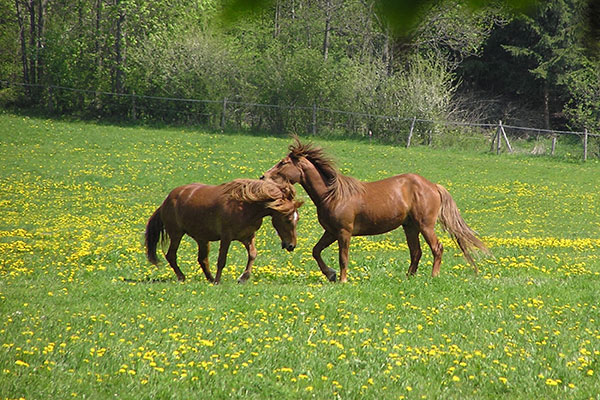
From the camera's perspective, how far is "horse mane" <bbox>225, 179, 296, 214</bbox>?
1095 cm

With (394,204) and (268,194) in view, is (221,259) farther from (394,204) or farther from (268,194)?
(394,204)

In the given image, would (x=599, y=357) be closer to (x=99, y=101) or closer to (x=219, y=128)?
(x=219, y=128)

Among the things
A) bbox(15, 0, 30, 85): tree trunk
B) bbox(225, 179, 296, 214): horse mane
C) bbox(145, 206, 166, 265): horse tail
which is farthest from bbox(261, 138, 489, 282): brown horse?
bbox(15, 0, 30, 85): tree trunk

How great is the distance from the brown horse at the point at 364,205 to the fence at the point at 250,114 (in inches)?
1175

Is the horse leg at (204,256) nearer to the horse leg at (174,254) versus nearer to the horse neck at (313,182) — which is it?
the horse leg at (174,254)

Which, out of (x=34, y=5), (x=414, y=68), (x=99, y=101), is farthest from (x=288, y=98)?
(x=34, y=5)

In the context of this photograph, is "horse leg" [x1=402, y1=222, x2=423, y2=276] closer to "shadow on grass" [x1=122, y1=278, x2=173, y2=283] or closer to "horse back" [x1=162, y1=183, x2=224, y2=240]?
"horse back" [x1=162, y1=183, x2=224, y2=240]

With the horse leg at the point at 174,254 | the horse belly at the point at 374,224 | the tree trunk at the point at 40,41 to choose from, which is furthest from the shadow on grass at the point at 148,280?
the tree trunk at the point at 40,41

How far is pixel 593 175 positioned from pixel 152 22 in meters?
29.3

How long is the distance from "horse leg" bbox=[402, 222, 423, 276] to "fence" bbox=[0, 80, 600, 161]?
29.8 metres

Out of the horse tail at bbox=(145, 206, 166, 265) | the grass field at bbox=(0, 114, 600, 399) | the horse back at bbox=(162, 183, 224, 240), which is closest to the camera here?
the grass field at bbox=(0, 114, 600, 399)

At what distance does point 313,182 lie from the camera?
11.7m

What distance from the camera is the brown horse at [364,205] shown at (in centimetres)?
1170

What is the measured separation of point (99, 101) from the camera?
149 feet
